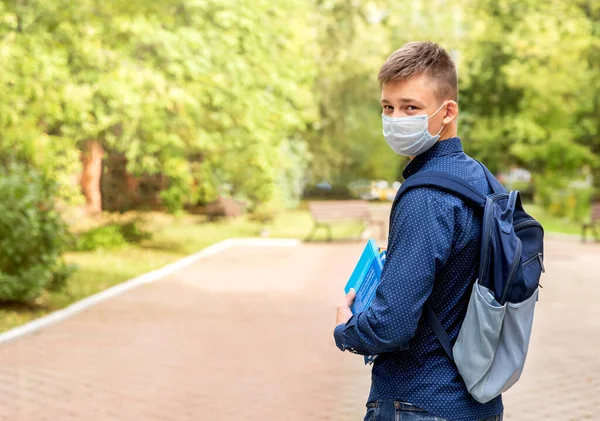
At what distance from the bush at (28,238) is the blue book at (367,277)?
836 cm

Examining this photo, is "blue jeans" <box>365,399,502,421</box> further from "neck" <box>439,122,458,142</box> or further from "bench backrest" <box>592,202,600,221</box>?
"bench backrest" <box>592,202,600,221</box>

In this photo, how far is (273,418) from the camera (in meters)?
6.11

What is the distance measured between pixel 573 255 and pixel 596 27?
14505 millimetres

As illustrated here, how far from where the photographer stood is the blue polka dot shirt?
7.20 ft

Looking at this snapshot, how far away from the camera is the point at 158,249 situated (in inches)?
744

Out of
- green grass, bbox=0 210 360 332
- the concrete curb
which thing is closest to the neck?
the concrete curb

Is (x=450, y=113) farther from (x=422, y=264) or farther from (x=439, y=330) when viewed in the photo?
(x=439, y=330)

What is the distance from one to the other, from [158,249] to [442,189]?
17019 millimetres

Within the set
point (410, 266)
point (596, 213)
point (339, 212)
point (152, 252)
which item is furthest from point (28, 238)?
point (596, 213)

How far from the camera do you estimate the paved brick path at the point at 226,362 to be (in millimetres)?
6406

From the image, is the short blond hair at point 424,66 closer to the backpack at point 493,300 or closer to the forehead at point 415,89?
the forehead at point 415,89

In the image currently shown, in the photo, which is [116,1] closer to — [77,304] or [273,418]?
[77,304]

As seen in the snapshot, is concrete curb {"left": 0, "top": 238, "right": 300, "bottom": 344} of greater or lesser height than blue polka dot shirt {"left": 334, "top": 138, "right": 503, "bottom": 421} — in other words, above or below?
below

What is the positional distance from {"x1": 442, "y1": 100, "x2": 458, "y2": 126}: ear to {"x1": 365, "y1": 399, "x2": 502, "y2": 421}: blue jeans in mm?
750
